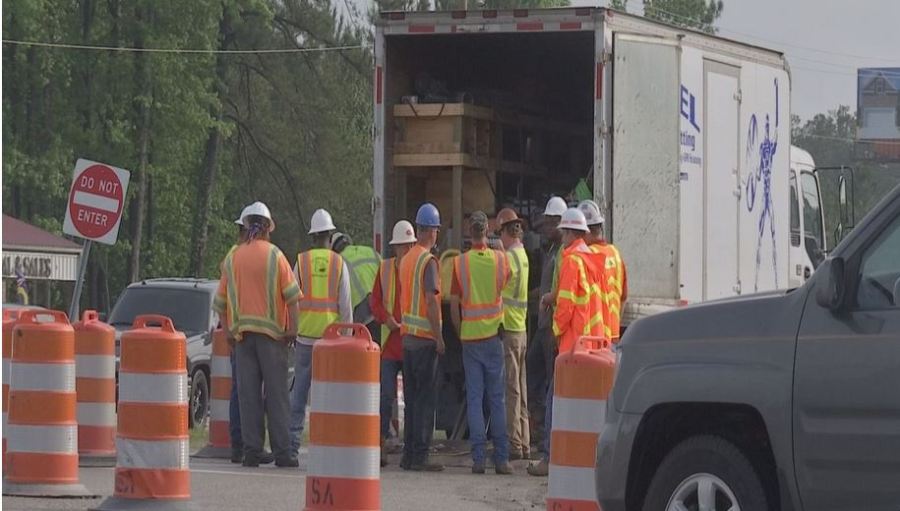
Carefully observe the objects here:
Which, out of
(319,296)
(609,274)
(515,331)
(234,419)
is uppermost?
(609,274)

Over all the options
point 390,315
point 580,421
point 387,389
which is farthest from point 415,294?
point 580,421

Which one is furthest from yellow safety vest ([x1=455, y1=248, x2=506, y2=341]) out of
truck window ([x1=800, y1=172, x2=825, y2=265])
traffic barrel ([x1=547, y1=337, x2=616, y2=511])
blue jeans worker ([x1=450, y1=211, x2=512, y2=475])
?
truck window ([x1=800, y1=172, x2=825, y2=265])

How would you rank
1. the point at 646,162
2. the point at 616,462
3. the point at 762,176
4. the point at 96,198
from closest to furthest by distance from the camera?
the point at 616,462 → the point at 646,162 → the point at 96,198 → the point at 762,176

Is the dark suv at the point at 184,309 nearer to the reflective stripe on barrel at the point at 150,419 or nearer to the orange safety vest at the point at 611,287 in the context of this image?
the orange safety vest at the point at 611,287

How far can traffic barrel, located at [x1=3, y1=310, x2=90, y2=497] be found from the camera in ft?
39.5

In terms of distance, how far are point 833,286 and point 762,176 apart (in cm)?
1105

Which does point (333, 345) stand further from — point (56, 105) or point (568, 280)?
point (56, 105)

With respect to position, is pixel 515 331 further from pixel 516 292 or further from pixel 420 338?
pixel 420 338

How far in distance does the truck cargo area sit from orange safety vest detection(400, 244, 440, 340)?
154 cm

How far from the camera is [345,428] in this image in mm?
Result: 10148

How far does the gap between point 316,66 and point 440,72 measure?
142 feet

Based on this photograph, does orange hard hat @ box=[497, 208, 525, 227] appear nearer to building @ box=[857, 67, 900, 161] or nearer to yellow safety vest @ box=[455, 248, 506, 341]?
yellow safety vest @ box=[455, 248, 506, 341]

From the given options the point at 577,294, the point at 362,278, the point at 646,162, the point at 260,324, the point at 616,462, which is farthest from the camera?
the point at 362,278

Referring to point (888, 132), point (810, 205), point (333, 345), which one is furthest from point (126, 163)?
point (888, 132)
